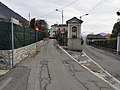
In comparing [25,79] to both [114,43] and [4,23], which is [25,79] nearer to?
[4,23]

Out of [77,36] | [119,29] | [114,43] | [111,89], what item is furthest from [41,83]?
[119,29]

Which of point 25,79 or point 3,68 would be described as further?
point 3,68

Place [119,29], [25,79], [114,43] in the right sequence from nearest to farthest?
[25,79]
[114,43]
[119,29]

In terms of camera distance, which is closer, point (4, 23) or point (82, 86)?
point (82, 86)

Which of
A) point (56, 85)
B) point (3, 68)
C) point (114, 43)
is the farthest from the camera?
point (114, 43)

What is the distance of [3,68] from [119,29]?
47.7 metres

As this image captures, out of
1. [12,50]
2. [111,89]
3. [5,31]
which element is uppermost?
[5,31]

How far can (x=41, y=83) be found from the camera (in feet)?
30.3

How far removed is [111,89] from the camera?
8789 mm

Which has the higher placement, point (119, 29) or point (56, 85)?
point (119, 29)

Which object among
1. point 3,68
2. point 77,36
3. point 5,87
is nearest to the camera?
point 5,87

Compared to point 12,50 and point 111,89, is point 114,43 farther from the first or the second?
point 111,89

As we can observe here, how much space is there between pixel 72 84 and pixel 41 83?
1287 mm

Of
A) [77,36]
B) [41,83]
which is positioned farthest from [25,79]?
[77,36]
